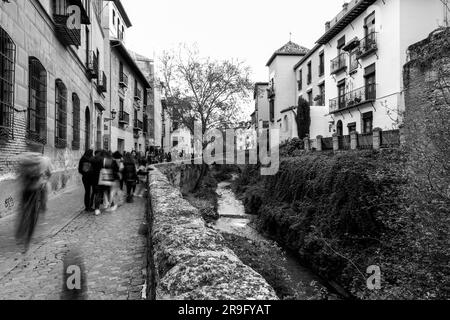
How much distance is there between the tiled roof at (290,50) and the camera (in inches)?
1337

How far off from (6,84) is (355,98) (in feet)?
58.3

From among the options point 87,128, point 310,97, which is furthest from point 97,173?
point 310,97

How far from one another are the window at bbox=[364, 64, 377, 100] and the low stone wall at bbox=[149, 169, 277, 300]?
1766cm

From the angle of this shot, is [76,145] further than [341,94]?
No

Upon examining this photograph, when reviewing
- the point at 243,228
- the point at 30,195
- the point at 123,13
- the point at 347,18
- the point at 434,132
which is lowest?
the point at 243,228

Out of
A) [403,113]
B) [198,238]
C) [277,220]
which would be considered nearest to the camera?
[198,238]

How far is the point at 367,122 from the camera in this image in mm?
18953

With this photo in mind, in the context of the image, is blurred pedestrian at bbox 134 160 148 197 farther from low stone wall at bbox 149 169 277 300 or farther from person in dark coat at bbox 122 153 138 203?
low stone wall at bbox 149 169 277 300

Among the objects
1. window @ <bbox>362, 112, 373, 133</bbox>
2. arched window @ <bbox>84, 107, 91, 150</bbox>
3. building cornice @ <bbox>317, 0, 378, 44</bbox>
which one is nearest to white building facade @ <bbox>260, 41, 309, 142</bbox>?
building cornice @ <bbox>317, 0, 378, 44</bbox>

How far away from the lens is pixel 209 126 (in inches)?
970

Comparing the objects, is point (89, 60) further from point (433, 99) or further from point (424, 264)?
point (424, 264)

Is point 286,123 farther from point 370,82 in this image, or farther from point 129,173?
point 129,173
